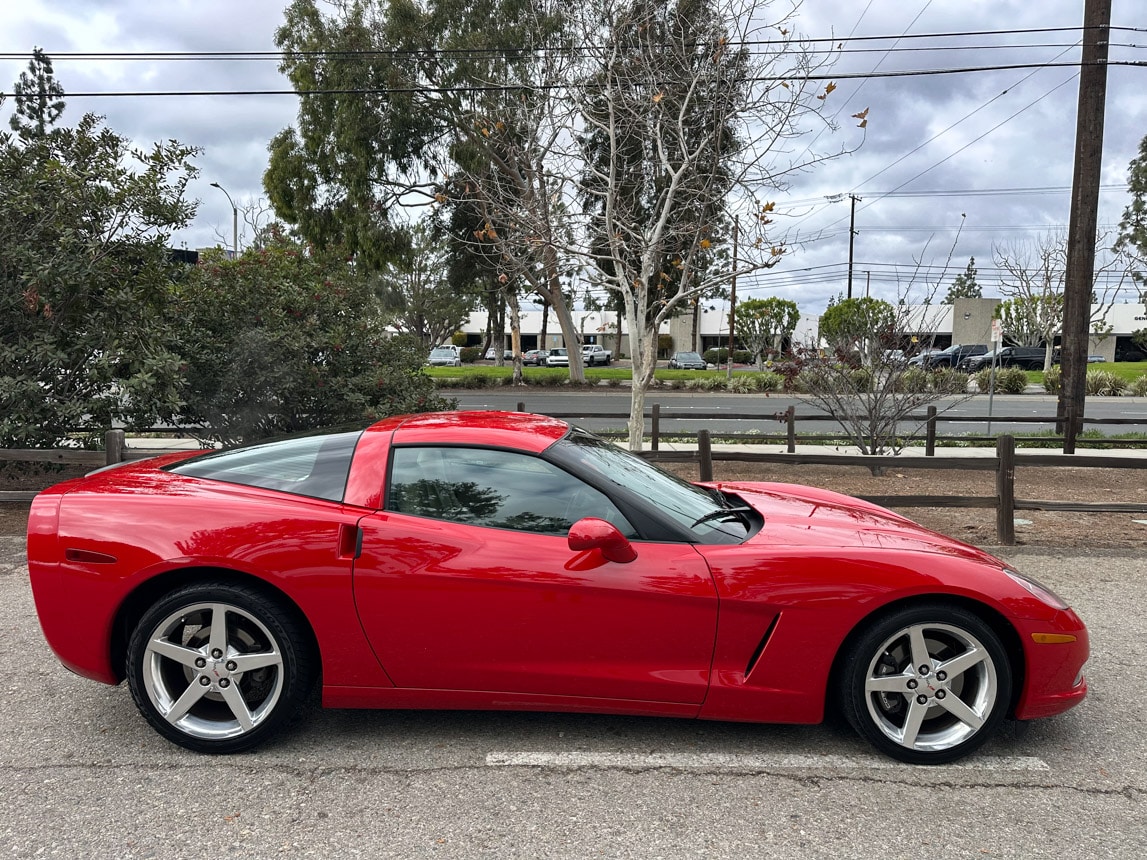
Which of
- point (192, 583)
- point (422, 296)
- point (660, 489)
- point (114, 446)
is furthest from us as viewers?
point (422, 296)

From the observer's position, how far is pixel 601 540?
9.84 feet

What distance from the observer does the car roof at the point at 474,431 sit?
3.46 m

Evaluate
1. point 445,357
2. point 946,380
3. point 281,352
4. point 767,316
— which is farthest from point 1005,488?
point 767,316

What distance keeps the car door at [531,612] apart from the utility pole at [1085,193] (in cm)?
1279

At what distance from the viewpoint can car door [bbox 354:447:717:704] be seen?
10.2ft

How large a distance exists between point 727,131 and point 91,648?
10992mm

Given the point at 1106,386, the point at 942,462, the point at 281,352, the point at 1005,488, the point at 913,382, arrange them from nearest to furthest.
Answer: the point at 1005,488 < the point at 942,462 < the point at 281,352 < the point at 913,382 < the point at 1106,386

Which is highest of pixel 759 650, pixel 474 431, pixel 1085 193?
pixel 1085 193

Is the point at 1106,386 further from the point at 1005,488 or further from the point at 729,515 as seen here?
the point at 729,515

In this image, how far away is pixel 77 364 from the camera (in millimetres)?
8367

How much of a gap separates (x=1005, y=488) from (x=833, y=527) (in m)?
3.95

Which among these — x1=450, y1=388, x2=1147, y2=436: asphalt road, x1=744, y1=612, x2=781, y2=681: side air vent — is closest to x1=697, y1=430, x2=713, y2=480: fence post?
x1=744, y1=612, x2=781, y2=681: side air vent

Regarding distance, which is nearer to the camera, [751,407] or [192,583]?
[192,583]

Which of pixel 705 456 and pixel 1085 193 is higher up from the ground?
pixel 1085 193
